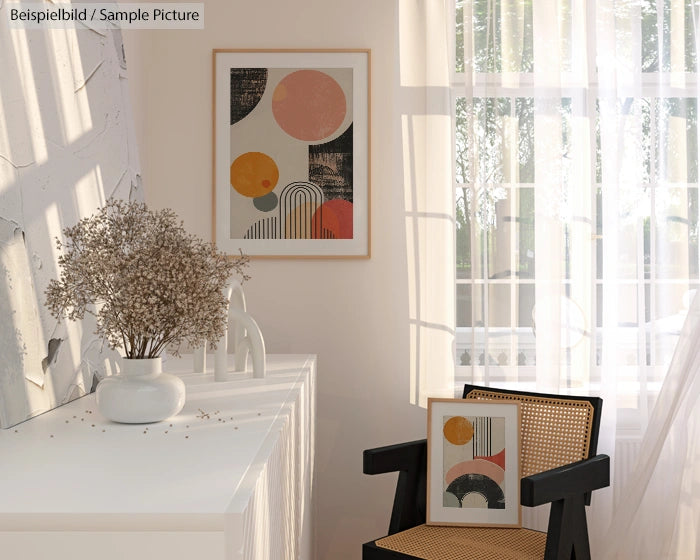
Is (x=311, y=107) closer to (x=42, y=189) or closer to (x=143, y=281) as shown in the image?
(x=42, y=189)

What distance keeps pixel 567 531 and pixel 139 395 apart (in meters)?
1.14

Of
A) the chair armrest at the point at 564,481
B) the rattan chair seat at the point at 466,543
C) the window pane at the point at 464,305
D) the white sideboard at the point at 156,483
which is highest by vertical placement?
the window pane at the point at 464,305

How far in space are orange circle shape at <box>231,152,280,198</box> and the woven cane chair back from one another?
1160mm

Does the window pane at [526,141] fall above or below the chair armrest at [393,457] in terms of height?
above

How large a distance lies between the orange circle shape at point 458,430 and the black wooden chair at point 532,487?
0.08 meters

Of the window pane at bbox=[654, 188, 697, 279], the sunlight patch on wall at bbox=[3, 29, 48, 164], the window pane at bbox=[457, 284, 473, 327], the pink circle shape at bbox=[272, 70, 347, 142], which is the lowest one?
the window pane at bbox=[457, 284, 473, 327]

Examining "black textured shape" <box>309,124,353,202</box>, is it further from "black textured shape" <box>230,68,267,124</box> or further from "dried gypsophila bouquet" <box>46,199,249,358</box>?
"dried gypsophila bouquet" <box>46,199,249,358</box>

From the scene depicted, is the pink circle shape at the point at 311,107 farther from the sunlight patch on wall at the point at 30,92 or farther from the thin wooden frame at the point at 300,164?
the sunlight patch on wall at the point at 30,92

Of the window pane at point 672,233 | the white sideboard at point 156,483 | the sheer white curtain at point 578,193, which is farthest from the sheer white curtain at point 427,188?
the white sideboard at point 156,483

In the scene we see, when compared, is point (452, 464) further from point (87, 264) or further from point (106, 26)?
point (106, 26)

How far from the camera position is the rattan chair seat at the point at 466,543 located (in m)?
1.76

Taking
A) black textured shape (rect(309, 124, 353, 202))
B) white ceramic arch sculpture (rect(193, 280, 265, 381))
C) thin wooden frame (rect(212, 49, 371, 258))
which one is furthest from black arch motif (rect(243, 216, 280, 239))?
white ceramic arch sculpture (rect(193, 280, 265, 381))

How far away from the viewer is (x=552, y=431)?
2.09 meters

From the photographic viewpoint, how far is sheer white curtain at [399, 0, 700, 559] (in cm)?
243
